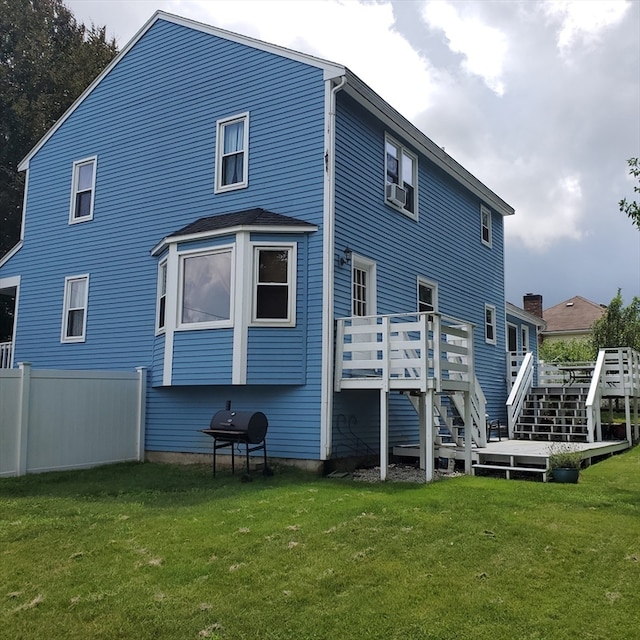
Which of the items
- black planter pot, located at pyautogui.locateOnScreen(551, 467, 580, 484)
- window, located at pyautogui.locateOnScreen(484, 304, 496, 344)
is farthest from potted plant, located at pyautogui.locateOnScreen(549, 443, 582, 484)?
window, located at pyautogui.locateOnScreen(484, 304, 496, 344)

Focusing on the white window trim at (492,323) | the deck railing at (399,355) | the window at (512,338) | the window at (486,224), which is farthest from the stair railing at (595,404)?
the window at (512,338)

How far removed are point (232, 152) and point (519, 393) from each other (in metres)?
9.38

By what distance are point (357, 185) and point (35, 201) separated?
354 inches

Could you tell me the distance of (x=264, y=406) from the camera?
11.5 metres

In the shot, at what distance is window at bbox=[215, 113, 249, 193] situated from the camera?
12734 mm

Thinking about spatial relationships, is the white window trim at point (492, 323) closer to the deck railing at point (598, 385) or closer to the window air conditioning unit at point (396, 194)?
the deck railing at point (598, 385)

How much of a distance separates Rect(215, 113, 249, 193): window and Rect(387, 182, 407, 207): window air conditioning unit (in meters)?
3.06

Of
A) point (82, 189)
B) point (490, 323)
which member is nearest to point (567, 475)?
point (490, 323)

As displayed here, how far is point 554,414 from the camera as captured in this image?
56.4ft

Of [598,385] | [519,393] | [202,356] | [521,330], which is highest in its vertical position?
[521,330]

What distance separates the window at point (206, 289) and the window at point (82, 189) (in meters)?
4.57

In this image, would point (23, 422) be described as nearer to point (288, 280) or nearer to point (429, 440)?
point (288, 280)

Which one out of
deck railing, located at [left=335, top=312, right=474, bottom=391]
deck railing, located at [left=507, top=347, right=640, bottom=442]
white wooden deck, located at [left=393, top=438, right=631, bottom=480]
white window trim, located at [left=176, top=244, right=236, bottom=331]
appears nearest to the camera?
deck railing, located at [left=335, top=312, right=474, bottom=391]

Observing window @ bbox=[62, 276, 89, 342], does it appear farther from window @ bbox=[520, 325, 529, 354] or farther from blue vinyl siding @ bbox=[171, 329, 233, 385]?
window @ bbox=[520, 325, 529, 354]
